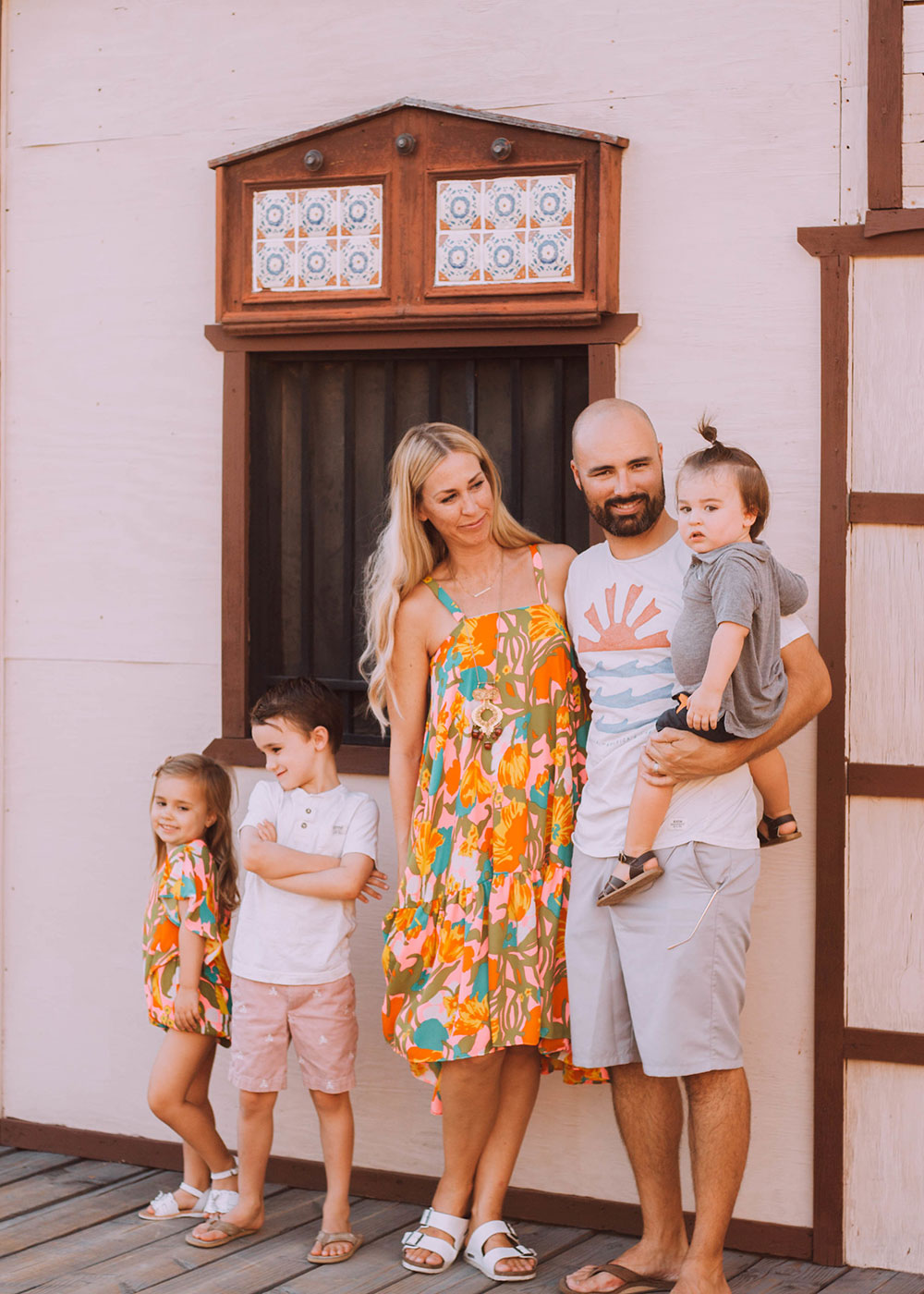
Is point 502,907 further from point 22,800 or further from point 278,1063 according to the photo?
point 22,800

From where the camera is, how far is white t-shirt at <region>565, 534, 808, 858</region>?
128 inches

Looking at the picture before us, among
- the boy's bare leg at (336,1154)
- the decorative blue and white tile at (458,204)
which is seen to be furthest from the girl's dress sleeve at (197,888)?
the decorative blue and white tile at (458,204)

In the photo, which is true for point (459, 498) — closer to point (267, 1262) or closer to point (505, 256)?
point (505, 256)

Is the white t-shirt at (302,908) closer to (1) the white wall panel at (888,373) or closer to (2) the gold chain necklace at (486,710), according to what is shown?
(2) the gold chain necklace at (486,710)

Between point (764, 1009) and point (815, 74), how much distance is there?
7.41 feet

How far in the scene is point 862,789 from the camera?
366 cm

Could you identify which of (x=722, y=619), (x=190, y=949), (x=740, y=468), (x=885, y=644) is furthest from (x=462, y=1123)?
(x=740, y=468)

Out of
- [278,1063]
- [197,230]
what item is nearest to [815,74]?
[197,230]

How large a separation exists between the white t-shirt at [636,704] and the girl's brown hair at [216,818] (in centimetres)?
102

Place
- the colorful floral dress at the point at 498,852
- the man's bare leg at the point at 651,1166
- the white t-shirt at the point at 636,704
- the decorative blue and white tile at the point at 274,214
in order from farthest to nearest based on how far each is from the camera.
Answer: the decorative blue and white tile at the point at 274,214 < the colorful floral dress at the point at 498,852 < the man's bare leg at the point at 651,1166 < the white t-shirt at the point at 636,704

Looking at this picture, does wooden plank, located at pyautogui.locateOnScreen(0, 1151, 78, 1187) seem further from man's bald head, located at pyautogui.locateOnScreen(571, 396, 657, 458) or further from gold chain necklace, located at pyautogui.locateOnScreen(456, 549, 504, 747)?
man's bald head, located at pyautogui.locateOnScreen(571, 396, 657, 458)

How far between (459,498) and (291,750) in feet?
2.41

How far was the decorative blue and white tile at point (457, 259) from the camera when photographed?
391 cm

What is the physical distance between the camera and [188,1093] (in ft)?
12.8
